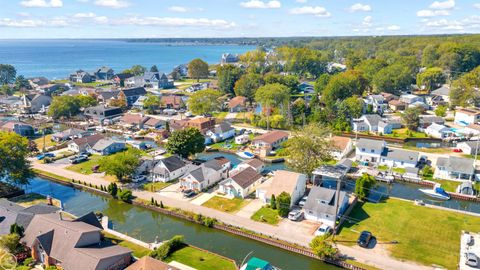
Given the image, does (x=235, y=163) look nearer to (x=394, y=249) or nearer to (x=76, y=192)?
(x=76, y=192)

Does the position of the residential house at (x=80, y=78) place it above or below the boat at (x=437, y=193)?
above

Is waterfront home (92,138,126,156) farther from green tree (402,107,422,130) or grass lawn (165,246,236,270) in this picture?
green tree (402,107,422,130)

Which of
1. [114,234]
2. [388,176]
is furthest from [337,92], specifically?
[114,234]

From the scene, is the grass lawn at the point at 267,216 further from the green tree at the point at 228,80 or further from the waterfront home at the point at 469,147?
the green tree at the point at 228,80

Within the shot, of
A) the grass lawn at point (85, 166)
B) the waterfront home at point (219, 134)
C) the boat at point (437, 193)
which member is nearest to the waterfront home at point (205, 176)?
the grass lawn at point (85, 166)


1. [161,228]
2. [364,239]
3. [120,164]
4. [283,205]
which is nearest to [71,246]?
[161,228]

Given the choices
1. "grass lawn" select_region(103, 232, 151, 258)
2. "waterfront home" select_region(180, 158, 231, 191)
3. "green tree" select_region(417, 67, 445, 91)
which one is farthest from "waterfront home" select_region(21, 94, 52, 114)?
"green tree" select_region(417, 67, 445, 91)
